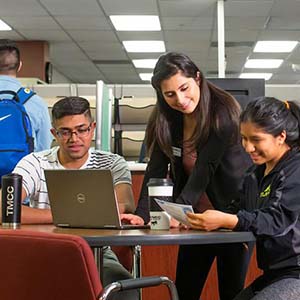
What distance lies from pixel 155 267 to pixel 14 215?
1.41 metres

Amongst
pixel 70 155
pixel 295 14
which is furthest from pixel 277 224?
pixel 295 14

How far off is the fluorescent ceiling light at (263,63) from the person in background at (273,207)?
8157mm

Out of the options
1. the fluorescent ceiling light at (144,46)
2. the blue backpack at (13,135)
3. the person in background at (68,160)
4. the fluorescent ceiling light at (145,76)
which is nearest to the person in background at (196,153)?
the person in background at (68,160)

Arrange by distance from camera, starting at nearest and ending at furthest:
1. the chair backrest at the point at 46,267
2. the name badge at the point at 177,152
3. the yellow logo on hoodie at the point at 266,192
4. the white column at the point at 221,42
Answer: the chair backrest at the point at 46,267
the yellow logo on hoodie at the point at 266,192
the name badge at the point at 177,152
the white column at the point at 221,42

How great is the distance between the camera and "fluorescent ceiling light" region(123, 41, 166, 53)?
8353mm

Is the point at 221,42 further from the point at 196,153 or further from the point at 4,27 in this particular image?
the point at 196,153

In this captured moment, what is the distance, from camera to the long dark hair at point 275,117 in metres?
1.61

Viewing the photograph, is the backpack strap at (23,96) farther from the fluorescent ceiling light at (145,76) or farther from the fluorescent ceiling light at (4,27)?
the fluorescent ceiling light at (145,76)

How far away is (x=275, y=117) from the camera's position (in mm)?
1616

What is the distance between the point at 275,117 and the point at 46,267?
82 centimetres

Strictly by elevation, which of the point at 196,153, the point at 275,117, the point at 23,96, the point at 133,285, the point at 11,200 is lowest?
the point at 133,285

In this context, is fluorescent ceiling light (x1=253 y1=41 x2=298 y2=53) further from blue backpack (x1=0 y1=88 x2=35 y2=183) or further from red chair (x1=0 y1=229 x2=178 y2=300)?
red chair (x1=0 y1=229 x2=178 y2=300)

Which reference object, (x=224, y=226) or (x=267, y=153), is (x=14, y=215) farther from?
(x=267, y=153)

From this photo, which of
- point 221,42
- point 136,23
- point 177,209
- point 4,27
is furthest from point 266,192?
point 4,27
